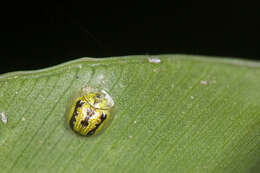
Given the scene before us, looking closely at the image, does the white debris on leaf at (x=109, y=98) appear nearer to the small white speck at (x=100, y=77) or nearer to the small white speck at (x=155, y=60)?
the small white speck at (x=100, y=77)

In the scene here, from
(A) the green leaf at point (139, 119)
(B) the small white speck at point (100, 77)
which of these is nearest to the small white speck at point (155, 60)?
(A) the green leaf at point (139, 119)

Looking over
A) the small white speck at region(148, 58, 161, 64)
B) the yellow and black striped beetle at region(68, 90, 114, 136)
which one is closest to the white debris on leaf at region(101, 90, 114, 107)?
the yellow and black striped beetle at region(68, 90, 114, 136)

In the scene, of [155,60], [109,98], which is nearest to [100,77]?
[109,98]

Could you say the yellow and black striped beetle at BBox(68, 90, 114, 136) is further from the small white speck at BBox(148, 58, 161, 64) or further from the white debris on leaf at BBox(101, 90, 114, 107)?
the small white speck at BBox(148, 58, 161, 64)

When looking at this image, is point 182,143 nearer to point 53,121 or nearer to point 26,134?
point 53,121

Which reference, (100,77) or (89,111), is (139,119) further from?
(89,111)

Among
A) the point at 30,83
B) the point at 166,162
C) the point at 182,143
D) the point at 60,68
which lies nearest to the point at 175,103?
the point at 182,143
